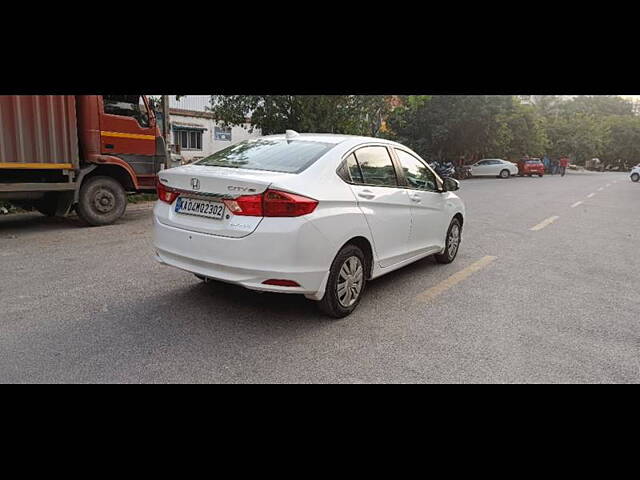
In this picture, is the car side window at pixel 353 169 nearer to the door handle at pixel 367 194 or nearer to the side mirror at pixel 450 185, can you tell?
the door handle at pixel 367 194

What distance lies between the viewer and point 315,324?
14.2 feet

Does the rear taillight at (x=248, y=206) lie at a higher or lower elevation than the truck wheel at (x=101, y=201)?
higher

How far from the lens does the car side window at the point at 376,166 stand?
15.7 feet

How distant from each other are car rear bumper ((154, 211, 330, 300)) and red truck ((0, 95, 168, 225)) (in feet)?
17.5

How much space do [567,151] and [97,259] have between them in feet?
178

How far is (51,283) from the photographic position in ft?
17.6

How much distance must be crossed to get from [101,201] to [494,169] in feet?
97.6

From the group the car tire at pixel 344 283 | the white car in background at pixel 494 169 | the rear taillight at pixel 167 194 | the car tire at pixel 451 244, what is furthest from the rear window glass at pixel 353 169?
the white car in background at pixel 494 169

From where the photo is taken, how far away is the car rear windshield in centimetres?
436

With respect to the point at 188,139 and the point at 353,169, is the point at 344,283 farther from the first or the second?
the point at 188,139

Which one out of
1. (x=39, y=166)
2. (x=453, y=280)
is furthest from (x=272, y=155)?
(x=39, y=166)

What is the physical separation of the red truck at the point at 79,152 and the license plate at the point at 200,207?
16.3 ft

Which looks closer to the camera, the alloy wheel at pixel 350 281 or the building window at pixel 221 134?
the alloy wheel at pixel 350 281

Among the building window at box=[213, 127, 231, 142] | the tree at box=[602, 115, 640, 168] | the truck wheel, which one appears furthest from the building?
the tree at box=[602, 115, 640, 168]
